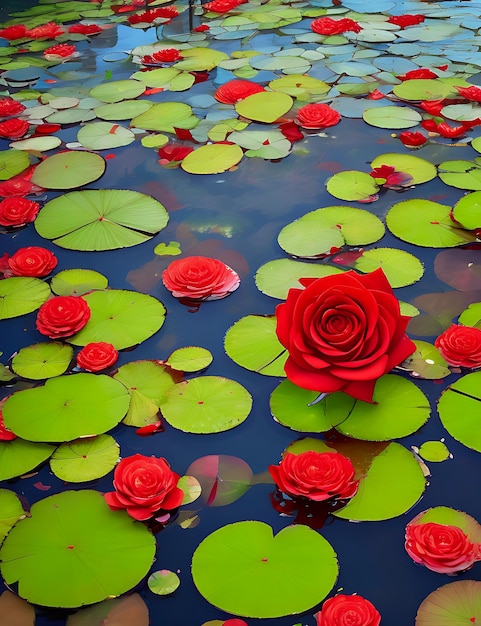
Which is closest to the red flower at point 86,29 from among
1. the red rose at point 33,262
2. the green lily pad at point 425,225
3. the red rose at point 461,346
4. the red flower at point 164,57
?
the red flower at point 164,57

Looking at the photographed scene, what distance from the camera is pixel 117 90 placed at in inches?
119

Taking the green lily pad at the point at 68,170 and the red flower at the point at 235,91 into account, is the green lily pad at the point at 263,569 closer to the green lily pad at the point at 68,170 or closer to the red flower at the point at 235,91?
the green lily pad at the point at 68,170

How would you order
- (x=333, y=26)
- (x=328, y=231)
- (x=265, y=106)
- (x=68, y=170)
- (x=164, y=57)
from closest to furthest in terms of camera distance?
(x=328, y=231), (x=68, y=170), (x=265, y=106), (x=164, y=57), (x=333, y=26)

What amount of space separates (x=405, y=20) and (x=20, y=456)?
3.20 metres

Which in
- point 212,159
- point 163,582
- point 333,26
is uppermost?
point 333,26

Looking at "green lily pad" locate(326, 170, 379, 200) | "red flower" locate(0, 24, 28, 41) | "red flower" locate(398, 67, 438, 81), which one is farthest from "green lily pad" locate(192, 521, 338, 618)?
"red flower" locate(0, 24, 28, 41)

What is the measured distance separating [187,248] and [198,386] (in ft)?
1.99

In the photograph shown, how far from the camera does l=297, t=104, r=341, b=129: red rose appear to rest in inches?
104

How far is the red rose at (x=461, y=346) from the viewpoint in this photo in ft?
5.15

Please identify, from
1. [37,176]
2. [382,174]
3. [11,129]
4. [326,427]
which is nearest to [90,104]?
[11,129]

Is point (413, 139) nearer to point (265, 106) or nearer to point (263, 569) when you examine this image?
point (265, 106)

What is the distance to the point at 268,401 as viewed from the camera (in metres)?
1.53

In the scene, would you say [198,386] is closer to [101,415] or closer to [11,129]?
[101,415]

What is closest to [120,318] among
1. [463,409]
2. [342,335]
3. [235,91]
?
[342,335]
